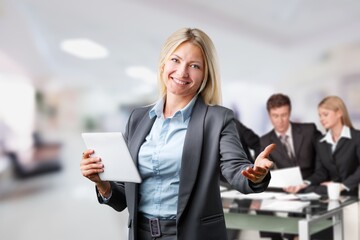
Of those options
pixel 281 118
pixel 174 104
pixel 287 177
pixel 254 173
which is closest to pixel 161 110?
pixel 174 104

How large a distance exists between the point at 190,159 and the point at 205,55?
296 mm

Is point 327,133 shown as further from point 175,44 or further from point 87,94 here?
point 175,44

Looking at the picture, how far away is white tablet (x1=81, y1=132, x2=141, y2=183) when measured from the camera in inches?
54.3

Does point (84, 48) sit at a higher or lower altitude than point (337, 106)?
higher

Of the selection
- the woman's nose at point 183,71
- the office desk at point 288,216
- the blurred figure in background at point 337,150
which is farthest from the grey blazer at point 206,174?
A: the blurred figure in background at point 337,150

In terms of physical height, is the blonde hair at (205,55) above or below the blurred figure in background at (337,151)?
above

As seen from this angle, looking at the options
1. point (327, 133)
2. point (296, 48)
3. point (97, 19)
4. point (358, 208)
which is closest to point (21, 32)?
point (97, 19)

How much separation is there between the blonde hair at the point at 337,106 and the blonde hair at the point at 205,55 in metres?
2.56

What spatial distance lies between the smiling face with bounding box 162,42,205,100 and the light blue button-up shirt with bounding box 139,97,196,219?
0.05m

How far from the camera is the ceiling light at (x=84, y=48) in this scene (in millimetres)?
4426

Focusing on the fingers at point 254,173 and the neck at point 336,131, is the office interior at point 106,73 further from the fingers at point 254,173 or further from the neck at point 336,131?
the fingers at point 254,173

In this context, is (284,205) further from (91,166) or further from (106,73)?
(106,73)

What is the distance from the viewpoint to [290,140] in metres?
3.91

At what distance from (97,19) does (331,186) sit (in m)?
2.42
